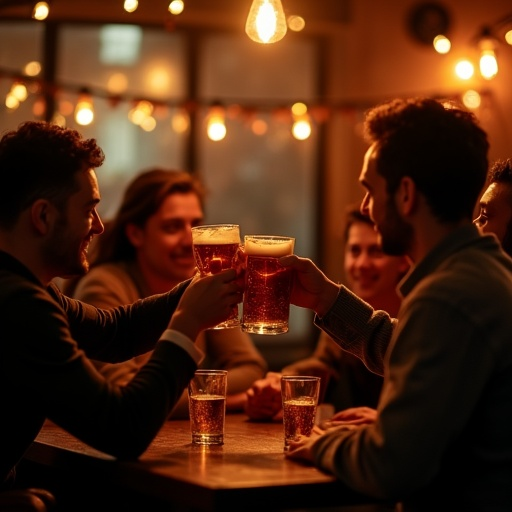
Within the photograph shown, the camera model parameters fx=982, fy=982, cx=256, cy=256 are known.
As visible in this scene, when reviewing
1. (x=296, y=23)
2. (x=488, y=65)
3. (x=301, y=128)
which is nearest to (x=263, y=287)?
(x=488, y=65)

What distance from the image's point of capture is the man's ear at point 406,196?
1.91 meters

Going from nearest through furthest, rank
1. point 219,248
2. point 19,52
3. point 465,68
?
1. point 219,248
2. point 465,68
3. point 19,52

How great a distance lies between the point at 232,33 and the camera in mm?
6641

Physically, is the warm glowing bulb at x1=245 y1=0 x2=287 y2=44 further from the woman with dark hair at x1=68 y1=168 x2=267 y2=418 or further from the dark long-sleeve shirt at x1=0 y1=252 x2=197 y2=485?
the woman with dark hair at x1=68 y1=168 x2=267 y2=418

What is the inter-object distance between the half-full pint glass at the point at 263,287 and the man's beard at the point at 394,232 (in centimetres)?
33

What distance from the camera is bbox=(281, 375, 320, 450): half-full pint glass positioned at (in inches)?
87.7

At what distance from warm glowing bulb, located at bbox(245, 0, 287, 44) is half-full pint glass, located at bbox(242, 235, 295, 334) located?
0.61m

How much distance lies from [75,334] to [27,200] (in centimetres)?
44

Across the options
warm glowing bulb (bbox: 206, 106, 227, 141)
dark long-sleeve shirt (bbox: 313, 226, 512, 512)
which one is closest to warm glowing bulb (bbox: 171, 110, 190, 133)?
warm glowing bulb (bbox: 206, 106, 227, 141)

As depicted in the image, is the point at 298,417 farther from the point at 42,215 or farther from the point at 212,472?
the point at 42,215

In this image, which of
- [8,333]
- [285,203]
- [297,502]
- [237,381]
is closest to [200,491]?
[297,502]

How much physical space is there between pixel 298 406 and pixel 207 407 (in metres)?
0.21

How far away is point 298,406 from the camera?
2.23 metres

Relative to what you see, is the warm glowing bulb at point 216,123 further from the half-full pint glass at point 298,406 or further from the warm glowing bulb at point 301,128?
the half-full pint glass at point 298,406
